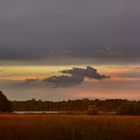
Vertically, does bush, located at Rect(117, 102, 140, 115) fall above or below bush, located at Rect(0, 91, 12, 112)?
below

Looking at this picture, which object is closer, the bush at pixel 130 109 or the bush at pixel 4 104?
the bush at pixel 130 109

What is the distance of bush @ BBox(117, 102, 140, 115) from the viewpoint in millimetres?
54131

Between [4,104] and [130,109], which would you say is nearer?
[130,109]

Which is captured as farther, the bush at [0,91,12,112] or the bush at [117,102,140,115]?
the bush at [0,91,12,112]

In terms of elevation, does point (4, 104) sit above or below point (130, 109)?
above

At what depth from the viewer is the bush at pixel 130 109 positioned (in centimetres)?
5413

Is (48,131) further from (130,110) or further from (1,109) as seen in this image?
(1,109)

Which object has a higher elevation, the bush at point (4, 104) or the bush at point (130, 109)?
the bush at point (4, 104)

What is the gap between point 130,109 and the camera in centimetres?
5469

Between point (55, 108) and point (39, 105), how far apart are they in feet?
12.5

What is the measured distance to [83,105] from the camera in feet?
297

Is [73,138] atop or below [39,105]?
below

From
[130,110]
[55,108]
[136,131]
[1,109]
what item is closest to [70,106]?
[55,108]

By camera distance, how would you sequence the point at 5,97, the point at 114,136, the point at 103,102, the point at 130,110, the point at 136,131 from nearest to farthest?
the point at 114,136 → the point at 136,131 → the point at 130,110 → the point at 5,97 → the point at 103,102
